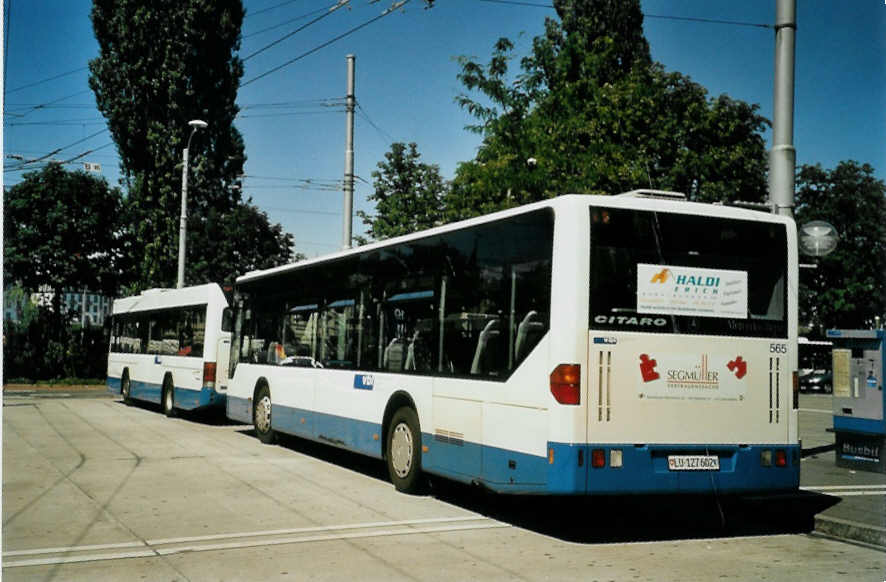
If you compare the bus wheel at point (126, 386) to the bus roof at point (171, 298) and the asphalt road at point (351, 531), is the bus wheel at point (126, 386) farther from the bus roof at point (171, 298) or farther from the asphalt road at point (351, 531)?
the asphalt road at point (351, 531)

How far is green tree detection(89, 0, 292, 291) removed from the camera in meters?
39.5

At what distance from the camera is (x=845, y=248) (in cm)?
4697

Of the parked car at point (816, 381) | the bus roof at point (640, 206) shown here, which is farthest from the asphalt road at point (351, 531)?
the parked car at point (816, 381)

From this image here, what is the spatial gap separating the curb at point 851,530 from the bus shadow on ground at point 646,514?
22cm

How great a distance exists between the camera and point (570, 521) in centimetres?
932

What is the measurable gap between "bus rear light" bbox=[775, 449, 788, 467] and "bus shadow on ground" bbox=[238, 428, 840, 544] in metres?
0.66

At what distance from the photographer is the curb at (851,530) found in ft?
26.9

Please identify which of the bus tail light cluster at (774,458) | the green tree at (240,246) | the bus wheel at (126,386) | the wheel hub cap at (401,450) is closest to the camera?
the bus tail light cluster at (774,458)

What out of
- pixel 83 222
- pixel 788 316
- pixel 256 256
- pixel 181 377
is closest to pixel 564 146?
pixel 181 377

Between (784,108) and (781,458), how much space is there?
15.7ft

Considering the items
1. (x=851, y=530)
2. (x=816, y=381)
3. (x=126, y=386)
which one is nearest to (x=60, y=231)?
(x=126, y=386)

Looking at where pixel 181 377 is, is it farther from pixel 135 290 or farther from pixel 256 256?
pixel 256 256

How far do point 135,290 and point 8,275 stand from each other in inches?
198

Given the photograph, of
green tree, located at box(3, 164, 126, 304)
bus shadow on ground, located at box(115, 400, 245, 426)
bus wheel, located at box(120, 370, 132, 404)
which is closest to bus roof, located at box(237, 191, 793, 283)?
bus shadow on ground, located at box(115, 400, 245, 426)
